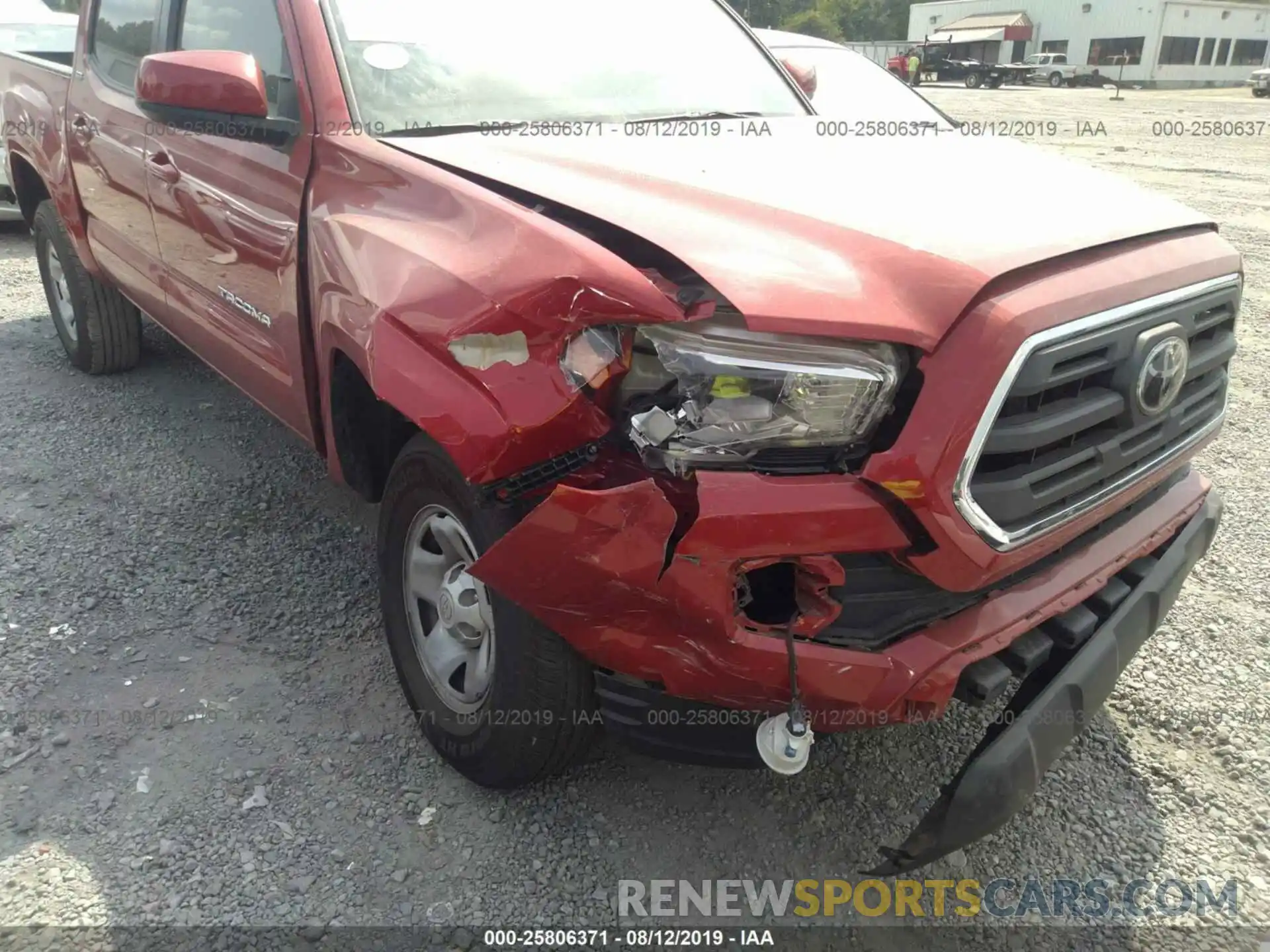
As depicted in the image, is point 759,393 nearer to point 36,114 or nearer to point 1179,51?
point 36,114

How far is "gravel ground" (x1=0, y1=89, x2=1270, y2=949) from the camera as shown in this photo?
2.18m

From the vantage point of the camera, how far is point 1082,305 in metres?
1.83

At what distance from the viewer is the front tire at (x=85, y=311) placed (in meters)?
4.84

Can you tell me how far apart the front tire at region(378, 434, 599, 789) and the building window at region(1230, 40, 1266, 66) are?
6024 cm

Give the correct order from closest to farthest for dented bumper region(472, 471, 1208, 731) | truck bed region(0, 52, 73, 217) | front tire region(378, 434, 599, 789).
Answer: dented bumper region(472, 471, 1208, 731)
front tire region(378, 434, 599, 789)
truck bed region(0, 52, 73, 217)

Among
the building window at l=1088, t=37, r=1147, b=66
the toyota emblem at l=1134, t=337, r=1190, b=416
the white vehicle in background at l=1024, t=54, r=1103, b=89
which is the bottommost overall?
the white vehicle in background at l=1024, t=54, r=1103, b=89

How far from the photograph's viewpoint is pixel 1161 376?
1968mm

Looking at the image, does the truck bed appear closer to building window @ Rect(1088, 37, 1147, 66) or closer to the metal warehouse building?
the metal warehouse building

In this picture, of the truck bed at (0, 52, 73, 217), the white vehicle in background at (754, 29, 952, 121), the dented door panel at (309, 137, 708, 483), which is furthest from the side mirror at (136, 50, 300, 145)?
the truck bed at (0, 52, 73, 217)

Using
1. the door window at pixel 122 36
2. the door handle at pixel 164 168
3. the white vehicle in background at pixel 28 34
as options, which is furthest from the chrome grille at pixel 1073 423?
the white vehicle in background at pixel 28 34

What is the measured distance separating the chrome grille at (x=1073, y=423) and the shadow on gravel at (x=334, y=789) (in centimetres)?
92

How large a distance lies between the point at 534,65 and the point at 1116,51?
54.3 metres

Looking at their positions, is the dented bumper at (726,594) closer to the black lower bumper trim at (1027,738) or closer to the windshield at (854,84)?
the black lower bumper trim at (1027,738)

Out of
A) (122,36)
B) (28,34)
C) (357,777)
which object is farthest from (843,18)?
(357,777)
